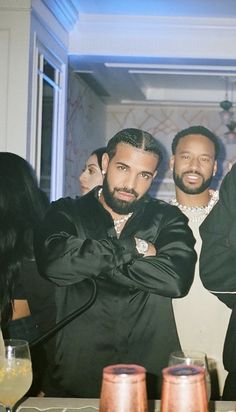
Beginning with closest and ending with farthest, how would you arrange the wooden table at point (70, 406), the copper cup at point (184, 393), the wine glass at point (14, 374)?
the copper cup at point (184, 393), the wine glass at point (14, 374), the wooden table at point (70, 406)

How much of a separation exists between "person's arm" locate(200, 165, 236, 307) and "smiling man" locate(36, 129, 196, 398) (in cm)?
7

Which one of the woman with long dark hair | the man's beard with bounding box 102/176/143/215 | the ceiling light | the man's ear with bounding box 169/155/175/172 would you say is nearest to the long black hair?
the woman with long dark hair

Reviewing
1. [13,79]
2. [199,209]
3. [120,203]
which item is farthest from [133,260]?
[13,79]

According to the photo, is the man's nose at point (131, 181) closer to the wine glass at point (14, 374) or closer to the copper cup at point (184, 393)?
the wine glass at point (14, 374)

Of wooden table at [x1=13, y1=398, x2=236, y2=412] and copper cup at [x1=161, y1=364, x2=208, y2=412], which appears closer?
copper cup at [x1=161, y1=364, x2=208, y2=412]

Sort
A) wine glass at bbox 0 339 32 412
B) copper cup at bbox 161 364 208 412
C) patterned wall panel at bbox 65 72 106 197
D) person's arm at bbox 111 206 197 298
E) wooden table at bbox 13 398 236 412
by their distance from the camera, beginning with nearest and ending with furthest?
copper cup at bbox 161 364 208 412
wine glass at bbox 0 339 32 412
wooden table at bbox 13 398 236 412
person's arm at bbox 111 206 197 298
patterned wall panel at bbox 65 72 106 197

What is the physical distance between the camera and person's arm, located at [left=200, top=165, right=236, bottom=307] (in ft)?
7.45

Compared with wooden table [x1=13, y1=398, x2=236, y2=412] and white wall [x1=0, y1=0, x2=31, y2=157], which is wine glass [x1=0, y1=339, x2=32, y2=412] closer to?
wooden table [x1=13, y1=398, x2=236, y2=412]

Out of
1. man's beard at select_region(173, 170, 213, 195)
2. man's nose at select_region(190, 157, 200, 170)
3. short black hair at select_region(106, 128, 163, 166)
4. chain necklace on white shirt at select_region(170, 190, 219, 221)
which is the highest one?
short black hair at select_region(106, 128, 163, 166)

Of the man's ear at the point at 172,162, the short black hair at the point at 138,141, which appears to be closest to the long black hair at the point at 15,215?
the short black hair at the point at 138,141

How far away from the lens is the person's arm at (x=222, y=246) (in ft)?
7.45

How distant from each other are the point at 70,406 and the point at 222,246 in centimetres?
93

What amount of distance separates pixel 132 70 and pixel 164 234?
33.0 inches

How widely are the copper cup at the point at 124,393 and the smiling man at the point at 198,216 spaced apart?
109cm
